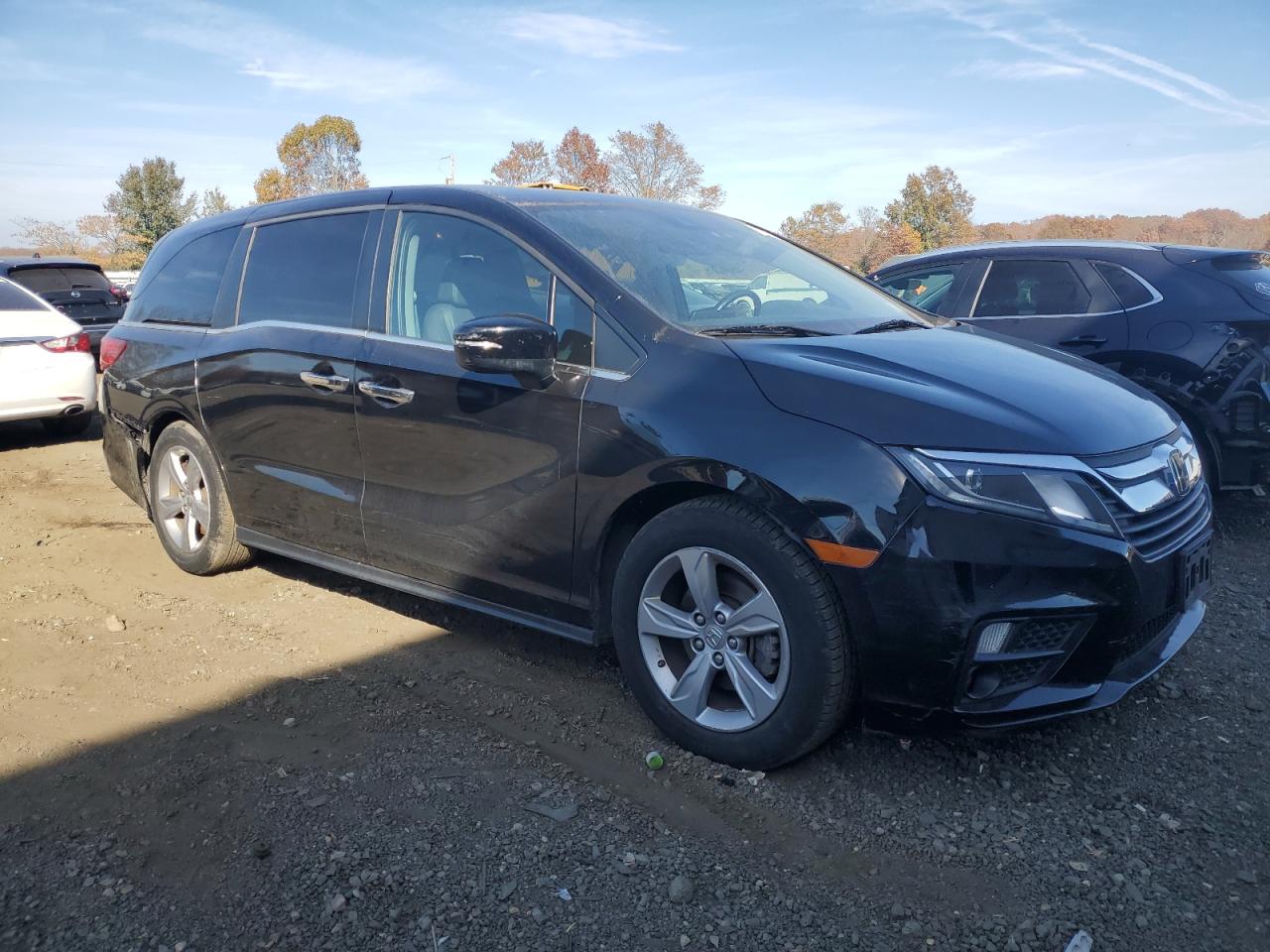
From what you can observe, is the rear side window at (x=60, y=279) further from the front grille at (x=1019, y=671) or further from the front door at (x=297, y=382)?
the front grille at (x=1019, y=671)

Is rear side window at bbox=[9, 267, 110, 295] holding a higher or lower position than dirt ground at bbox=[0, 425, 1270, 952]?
higher

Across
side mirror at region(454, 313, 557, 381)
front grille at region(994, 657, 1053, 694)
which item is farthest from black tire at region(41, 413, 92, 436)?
front grille at region(994, 657, 1053, 694)

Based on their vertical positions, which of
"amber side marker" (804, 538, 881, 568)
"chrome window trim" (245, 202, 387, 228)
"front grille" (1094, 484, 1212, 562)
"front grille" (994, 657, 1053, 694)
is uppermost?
"chrome window trim" (245, 202, 387, 228)

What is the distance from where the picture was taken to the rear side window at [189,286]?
14.9 ft

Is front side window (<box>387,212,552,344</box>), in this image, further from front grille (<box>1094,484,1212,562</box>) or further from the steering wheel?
front grille (<box>1094,484,1212,562</box>)

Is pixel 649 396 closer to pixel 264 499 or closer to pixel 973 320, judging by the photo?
pixel 264 499

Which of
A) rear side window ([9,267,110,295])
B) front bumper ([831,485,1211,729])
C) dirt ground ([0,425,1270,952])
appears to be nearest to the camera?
dirt ground ([0,425,1270,952])

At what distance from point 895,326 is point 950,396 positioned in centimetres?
93

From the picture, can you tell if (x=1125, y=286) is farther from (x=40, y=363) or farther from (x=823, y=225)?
(x=823, y=225)

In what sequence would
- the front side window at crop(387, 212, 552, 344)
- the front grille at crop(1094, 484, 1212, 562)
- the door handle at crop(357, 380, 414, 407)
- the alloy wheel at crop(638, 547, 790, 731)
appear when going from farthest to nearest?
the door handle at crop(357, 380, 414, 407)
the front side window at crop(387, 212, 552, 344)
the alloy wheel at crop(638, 547, 790, 731)
the front grille at crop(1094, 484, 1212, 562)

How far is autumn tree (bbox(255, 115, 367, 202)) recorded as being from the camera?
2034 inches

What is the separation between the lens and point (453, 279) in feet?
11.8

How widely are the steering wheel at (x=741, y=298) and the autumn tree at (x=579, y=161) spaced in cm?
4625

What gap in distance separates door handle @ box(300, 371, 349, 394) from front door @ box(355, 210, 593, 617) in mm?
104
